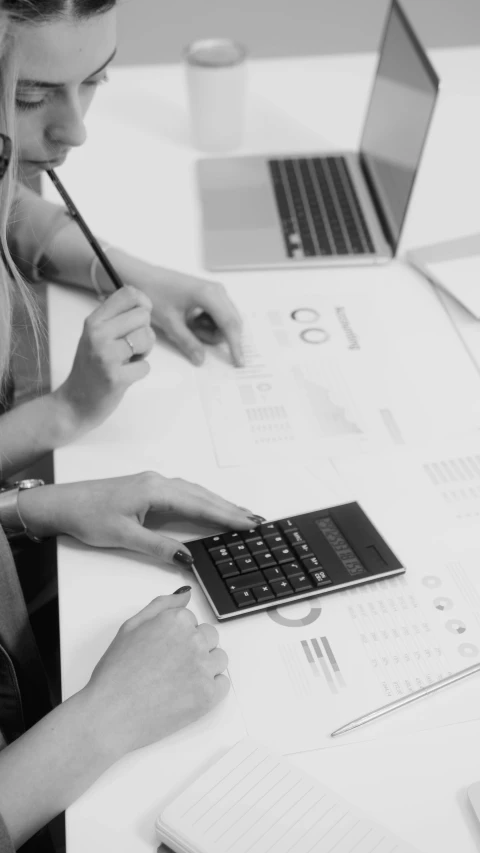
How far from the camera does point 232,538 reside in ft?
2.68

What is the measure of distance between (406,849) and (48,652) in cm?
53

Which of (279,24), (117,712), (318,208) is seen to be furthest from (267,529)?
(279,24)

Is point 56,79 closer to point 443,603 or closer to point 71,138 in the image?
point 71,138

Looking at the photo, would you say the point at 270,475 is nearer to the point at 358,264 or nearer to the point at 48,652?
the point at 48,652

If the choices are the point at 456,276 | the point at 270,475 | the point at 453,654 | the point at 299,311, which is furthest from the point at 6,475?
the point at 456,276

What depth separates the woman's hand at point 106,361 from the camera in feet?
3.11

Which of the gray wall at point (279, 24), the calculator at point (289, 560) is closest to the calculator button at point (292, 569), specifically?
the calculator at point (289, 560)

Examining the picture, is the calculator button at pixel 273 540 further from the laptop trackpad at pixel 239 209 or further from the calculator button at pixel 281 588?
the laptop trackpad at pixel 239 209

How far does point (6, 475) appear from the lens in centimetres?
100

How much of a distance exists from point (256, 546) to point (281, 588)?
0.06m

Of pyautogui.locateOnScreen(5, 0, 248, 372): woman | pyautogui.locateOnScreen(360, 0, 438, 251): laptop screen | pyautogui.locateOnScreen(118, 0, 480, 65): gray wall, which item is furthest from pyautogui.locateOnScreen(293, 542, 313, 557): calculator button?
pyautogui.locateOnScreen(118, 0, 480, 65): gray wall

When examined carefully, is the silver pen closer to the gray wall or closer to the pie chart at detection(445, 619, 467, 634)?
the pie chart at detection(445, 619, 467, 634)

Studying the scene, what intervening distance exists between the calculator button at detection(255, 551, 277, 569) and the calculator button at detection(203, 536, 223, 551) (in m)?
0.04

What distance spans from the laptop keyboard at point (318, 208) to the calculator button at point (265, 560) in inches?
23.5
